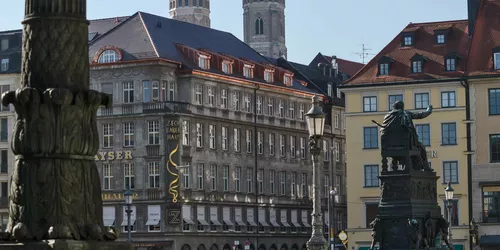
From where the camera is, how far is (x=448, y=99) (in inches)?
3440

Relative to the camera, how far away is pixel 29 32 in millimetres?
9406

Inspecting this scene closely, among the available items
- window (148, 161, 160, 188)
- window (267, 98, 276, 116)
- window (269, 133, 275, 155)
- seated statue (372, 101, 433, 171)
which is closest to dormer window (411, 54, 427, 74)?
window (148, 161, 160, 188)

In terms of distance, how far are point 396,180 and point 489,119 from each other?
58.2 m

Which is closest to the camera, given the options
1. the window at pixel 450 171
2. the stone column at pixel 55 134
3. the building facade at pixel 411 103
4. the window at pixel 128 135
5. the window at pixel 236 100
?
the stone column at pixel 55 134

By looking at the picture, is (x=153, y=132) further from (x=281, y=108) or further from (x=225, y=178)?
(x=281, y=108)

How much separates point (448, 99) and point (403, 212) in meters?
60.7

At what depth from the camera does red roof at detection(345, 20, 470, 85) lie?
88125mm

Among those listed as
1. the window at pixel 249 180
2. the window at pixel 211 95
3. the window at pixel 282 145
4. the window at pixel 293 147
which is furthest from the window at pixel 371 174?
the window at pixel 293 147

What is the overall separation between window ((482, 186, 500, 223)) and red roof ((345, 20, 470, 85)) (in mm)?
8000

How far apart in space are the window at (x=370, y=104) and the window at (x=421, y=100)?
9.23ft

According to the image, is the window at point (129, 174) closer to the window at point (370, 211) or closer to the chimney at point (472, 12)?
the window at point (370, 211)

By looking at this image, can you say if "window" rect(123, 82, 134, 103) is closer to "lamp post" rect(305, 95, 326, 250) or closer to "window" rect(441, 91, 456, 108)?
"window" rect(441, 91, 456, 108)

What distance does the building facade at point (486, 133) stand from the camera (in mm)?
83438

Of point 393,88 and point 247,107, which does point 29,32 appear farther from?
point 247,107
